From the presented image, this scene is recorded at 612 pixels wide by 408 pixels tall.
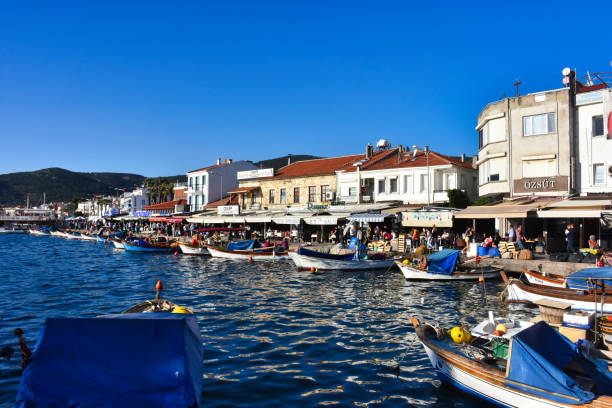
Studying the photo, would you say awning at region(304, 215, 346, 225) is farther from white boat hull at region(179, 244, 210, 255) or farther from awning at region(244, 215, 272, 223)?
white boat hull at region(179, 244, 210, 255)

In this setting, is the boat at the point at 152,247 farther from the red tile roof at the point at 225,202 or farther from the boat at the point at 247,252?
the red tile roof at the point at 225,202

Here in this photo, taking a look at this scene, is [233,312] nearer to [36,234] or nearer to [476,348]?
[476,348]

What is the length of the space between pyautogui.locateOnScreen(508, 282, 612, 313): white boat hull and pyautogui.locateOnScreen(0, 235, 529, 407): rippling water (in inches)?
28.0

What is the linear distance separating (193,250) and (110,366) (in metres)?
32.4

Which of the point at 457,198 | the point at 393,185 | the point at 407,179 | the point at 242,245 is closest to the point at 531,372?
the point at 457,198

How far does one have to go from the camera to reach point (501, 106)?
29109mm

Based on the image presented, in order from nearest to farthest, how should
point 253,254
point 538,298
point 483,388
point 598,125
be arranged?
point 483,388, point 538,298, point 598,125, point 253,254

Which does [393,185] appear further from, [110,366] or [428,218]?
[110,366]

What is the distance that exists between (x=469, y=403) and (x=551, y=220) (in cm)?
2405

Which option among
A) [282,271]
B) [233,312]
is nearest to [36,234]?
[282,271]

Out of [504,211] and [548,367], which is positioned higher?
[504,211]

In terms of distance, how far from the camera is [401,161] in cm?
3931

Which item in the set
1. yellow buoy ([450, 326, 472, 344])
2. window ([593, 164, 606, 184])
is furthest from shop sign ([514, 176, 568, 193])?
yellow buoy ([450, 326, 472, 344])

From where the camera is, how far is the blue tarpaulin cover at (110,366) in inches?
218
